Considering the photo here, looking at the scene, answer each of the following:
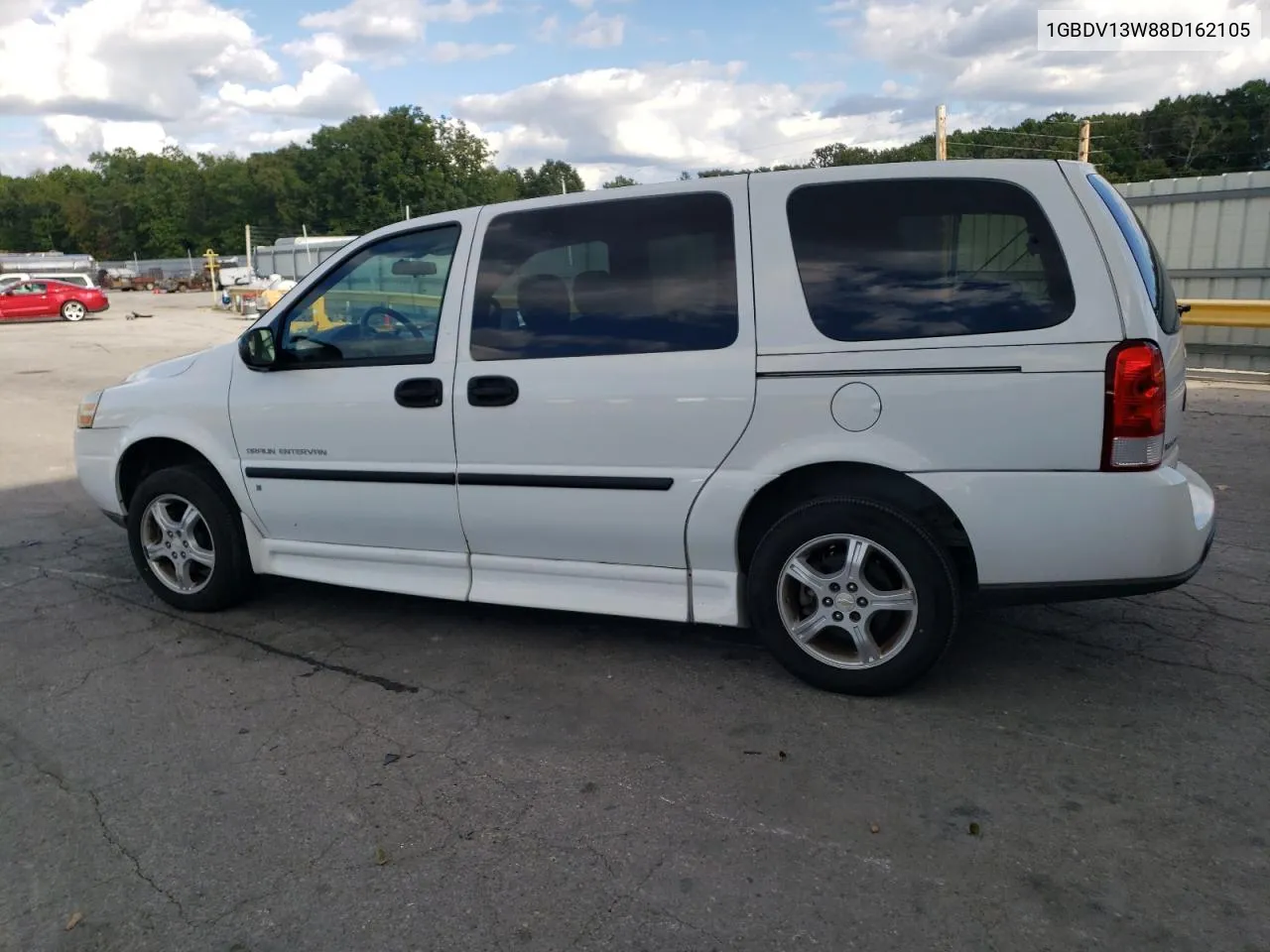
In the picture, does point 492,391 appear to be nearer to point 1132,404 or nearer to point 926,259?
point 926,259

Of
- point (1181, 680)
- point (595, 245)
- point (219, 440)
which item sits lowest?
point (1181, 680)

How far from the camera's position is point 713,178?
152 inches

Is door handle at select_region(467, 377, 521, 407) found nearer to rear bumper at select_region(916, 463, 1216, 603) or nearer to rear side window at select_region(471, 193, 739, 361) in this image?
rear side window at select_region(471, 193, 739, 361)

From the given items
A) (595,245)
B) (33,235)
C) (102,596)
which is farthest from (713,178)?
(33,235)

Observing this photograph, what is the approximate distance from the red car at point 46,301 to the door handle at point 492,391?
3521 cm

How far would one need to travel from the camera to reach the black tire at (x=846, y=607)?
3.51 metres

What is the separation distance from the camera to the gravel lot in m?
2.52

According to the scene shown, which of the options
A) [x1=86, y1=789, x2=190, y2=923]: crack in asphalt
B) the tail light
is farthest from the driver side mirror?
the tail light

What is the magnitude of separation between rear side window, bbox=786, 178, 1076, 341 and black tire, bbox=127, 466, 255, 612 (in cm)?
289

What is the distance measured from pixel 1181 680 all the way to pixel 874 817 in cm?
166

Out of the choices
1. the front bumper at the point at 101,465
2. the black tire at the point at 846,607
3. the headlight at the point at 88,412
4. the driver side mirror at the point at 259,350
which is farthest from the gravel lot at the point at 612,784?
the driver side mirror at the point at 259,350

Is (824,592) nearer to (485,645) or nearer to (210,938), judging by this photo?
(485,645)

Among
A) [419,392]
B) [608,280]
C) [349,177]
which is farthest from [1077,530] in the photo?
[349,177]

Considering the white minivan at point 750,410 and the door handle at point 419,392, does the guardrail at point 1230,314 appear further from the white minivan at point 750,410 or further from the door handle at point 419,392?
the door handle at point 419,392
